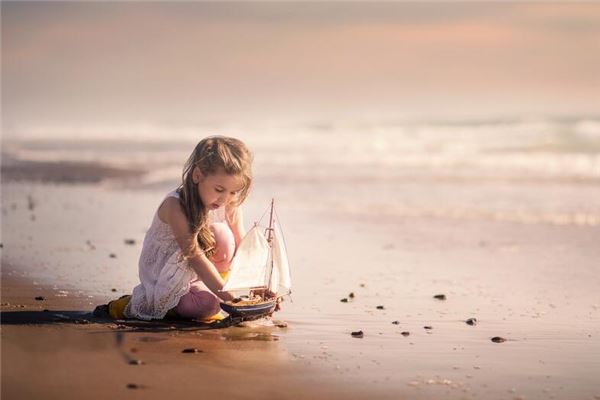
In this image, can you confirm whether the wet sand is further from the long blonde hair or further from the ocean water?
the ocean water

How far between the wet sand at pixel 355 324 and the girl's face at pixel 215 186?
→ 0.87 metres

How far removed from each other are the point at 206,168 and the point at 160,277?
785mm

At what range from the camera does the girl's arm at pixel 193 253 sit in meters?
6.16

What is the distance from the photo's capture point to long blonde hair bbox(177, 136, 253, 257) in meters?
6.15

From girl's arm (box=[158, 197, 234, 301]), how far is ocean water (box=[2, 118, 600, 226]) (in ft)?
24.1

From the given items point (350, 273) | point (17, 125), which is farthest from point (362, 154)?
point (17, 125)

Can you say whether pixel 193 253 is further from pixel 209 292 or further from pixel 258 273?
pixel 258 273

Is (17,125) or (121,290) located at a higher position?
(17,125)

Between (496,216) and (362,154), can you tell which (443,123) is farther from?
(496,216)

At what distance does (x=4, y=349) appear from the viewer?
5027 mm

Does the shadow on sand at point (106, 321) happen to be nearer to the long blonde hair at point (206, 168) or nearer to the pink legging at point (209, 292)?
the pink legging at point (209, 292)

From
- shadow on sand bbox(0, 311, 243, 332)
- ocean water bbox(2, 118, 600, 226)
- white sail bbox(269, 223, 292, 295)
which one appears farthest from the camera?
ocean water bbox(2, 118, 600, 226)

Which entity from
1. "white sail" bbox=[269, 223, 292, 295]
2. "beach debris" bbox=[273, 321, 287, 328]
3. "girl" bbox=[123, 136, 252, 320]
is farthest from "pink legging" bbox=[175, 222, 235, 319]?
"beach debris" bbox=[273, 321, 287, 328]

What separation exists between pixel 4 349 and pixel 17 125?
202 feet
